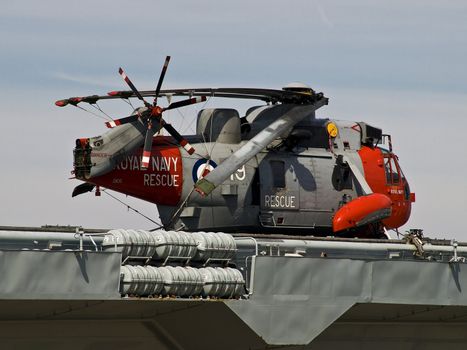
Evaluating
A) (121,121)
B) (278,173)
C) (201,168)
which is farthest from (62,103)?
(278,173)

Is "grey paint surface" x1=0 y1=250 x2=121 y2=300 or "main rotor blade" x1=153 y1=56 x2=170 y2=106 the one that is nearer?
"grey paint surface" x1=0 y1=250 x2=121 y2=300

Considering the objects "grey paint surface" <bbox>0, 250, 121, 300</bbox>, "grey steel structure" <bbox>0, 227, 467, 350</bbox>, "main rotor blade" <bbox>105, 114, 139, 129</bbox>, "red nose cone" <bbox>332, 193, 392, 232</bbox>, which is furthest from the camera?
"red nose cone" <bbox>332, 193, 392, 232</bbox>

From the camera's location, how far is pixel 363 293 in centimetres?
2145

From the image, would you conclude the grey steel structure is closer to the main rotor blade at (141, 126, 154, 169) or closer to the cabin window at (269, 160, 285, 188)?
the main rotor blade at (141, 126, 154, 169)

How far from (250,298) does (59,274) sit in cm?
422

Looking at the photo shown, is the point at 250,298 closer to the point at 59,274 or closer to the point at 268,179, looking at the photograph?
the point at 59,274

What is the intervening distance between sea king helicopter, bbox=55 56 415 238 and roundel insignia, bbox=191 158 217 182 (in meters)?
0.03

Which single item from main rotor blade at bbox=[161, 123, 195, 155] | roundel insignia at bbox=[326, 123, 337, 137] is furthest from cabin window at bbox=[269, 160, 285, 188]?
main rotor blade at bbox=[161, 123, 195, 155]

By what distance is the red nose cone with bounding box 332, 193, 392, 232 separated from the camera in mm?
28609

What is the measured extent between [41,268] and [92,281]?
1.02m

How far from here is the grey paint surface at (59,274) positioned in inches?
674

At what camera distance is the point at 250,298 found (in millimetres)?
19781

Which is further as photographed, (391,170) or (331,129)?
(391,170)

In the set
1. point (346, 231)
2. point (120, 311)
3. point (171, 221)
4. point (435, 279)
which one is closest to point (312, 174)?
point (346, 231)
